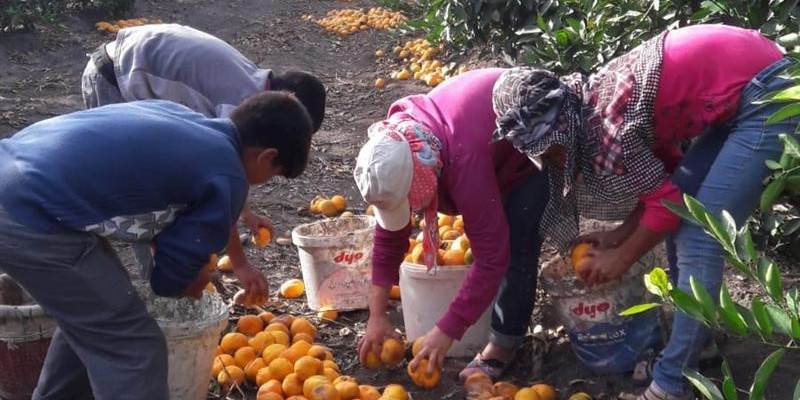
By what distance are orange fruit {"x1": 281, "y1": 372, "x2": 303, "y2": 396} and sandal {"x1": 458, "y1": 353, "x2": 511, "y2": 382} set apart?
2.10 ft

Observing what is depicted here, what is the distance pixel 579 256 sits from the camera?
312 cm

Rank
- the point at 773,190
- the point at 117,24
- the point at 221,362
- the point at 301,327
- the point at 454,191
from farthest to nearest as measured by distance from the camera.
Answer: the point at 117,24 → the point at 301,327 → the point at 221,362 → the point at 454,191 → the point at 773,190

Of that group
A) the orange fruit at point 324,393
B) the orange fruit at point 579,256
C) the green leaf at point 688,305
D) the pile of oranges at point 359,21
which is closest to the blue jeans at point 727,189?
the orange fruit at point 579,256

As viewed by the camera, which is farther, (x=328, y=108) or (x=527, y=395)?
(x=328, y=108)

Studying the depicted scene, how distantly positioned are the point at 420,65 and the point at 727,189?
754 cm

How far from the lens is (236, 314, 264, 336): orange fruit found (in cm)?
383

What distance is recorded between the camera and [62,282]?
2646 millimetres

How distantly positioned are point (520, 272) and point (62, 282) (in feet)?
5.45

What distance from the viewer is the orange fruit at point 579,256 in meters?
3.06

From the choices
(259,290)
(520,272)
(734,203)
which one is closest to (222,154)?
(259,290)

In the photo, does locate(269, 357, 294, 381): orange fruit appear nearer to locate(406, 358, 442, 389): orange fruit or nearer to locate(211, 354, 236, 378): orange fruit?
locate(211, 354, 236, 378): orange fruit

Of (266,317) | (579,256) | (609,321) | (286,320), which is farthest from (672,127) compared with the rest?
(266,317)

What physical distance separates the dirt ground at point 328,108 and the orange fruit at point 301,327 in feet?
0.53

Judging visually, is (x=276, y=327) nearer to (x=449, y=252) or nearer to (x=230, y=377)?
(x=230, y=377)
